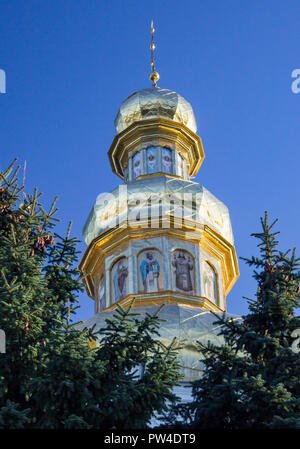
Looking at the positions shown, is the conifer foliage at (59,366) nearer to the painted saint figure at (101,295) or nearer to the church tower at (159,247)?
the church tower at (159,247)

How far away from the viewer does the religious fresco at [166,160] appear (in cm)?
2175

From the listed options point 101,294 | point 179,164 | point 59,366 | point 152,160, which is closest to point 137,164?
point 152,160

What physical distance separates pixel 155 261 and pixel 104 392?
9.31 metres

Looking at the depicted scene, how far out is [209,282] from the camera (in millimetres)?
19469

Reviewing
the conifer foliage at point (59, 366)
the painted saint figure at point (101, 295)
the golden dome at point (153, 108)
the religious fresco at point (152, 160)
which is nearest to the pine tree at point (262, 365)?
the conifer foliage at point (59, 366)

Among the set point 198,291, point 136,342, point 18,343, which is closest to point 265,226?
point 136,342

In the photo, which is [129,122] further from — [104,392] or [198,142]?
[104,392]

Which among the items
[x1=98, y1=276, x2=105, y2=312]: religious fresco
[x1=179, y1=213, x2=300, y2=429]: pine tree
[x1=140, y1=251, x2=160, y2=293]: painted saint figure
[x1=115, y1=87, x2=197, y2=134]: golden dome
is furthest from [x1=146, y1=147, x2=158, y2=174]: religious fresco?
[x1=179, y1=213, x2=300, y2=429]: pine tree

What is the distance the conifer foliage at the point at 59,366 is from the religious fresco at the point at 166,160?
1105 centimetres

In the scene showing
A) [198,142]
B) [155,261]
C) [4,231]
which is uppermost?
[198,142]

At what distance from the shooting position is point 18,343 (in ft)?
32.5

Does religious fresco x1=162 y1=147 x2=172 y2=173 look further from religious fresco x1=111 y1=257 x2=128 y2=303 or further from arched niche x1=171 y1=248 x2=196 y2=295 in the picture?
religious fresco x1=111 y1=257 x2=128 y2=303

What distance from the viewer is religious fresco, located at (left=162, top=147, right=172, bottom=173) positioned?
2175 cm
